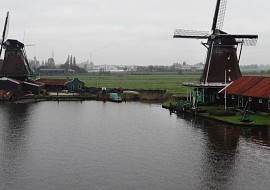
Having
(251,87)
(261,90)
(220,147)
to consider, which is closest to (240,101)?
(251,87)

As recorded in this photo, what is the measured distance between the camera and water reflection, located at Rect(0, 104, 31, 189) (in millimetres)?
19105

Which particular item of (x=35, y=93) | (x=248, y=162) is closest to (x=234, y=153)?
(x=248, y=162)

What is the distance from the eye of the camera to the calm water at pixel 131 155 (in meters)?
18.3

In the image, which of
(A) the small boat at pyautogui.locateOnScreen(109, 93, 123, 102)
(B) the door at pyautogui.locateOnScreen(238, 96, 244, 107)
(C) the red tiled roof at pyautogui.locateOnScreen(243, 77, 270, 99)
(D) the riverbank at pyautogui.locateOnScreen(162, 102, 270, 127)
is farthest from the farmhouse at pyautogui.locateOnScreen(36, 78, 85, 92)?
(C) the red tiled roof at pyautogui.locateOnScreen(243, 77, 270, 99)

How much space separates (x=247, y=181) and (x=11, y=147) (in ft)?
51.5

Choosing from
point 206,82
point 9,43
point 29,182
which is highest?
point 9,43

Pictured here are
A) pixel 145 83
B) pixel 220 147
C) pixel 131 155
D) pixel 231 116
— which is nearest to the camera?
pixel 131 155

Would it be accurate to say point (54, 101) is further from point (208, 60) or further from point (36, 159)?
point (36, 159)

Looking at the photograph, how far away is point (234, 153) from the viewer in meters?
23.8

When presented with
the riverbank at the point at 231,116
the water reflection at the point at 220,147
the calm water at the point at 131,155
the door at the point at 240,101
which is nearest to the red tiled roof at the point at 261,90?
the door at the point at 240,101

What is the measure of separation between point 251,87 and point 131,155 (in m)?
22.0

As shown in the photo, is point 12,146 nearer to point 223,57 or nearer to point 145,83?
point 223,57

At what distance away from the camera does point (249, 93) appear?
3941cm

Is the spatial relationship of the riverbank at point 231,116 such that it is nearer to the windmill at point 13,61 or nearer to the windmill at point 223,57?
the windmill at point 223,57
